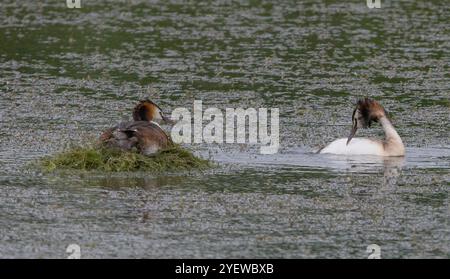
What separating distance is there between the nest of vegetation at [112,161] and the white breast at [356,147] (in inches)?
67.3

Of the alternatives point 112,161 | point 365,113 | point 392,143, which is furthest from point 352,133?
point 112,161

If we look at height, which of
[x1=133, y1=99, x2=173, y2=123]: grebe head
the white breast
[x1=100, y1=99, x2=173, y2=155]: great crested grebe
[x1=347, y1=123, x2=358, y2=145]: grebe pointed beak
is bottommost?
the white breast

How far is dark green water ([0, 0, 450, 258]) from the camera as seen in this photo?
992cm

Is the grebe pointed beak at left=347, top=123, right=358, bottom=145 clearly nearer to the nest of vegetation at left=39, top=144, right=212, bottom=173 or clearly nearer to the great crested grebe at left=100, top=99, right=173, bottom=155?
the nest of vegetation at left=39, top=144, right=212, bottom=173

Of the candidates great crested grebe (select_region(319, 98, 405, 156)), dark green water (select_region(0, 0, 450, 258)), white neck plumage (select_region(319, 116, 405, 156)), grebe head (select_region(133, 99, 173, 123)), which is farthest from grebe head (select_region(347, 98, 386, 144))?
grebe head (select_region(133, 99, 173, 123))

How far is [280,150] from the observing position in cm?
1361

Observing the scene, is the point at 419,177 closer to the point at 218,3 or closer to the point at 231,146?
the point at 231,146

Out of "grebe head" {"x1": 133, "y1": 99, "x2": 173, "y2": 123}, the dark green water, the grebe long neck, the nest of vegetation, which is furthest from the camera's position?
the grebe long neck

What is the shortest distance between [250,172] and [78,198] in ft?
6.82

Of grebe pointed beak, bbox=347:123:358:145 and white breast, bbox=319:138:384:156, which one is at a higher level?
grebe pointed beak, bbox=347:123:358:145

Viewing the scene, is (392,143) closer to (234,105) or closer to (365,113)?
(365,113)

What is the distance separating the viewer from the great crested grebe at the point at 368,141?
44.5 ft

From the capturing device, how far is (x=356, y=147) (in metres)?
13.7
